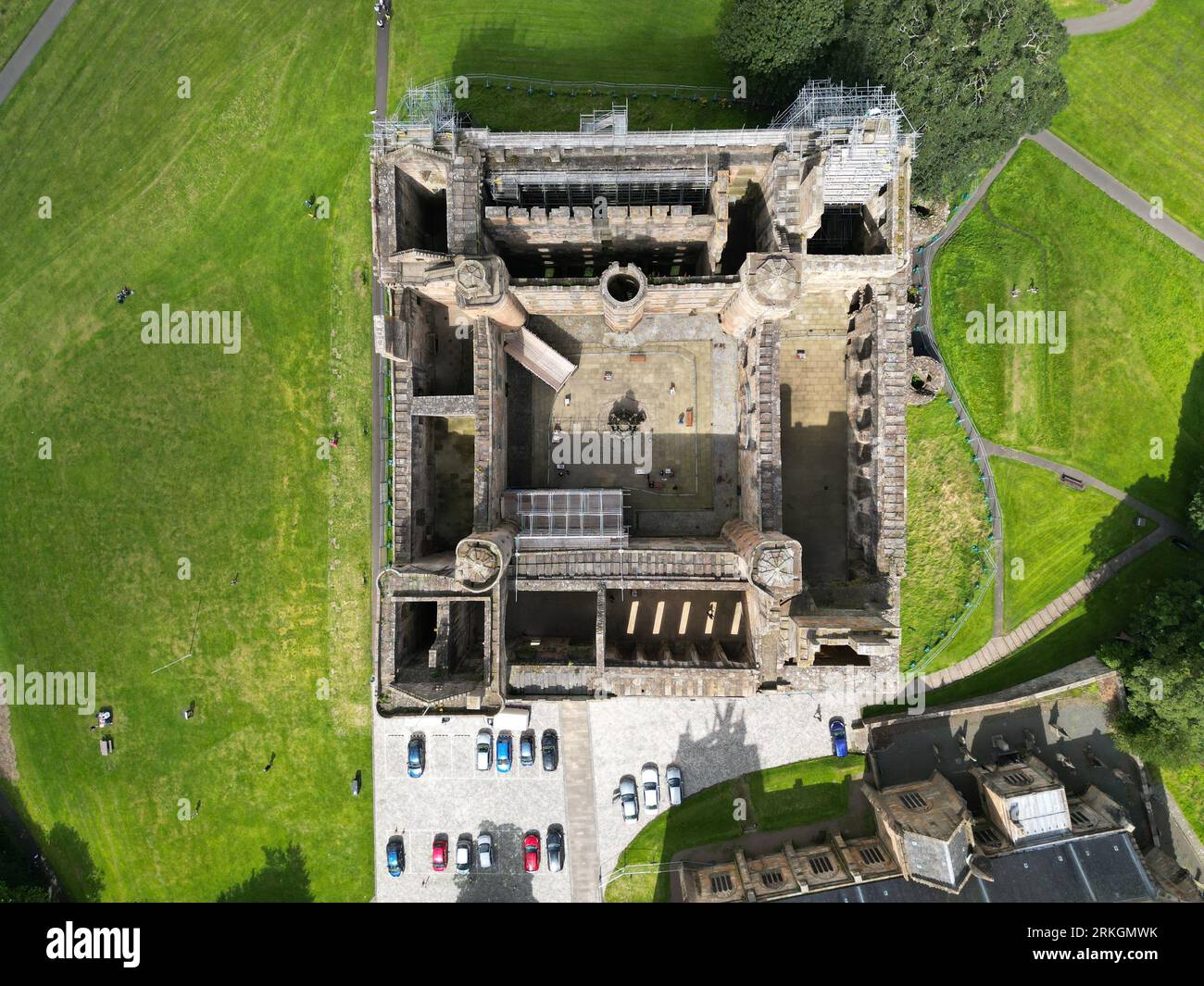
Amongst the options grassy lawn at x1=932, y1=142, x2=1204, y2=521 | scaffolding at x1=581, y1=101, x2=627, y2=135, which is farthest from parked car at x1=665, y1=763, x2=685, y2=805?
scaffolding at x1=581, y1=101, x2=627, y2=135

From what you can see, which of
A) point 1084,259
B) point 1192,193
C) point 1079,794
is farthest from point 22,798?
point 1192,193

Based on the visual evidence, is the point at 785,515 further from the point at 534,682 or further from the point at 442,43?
the point at 442,43

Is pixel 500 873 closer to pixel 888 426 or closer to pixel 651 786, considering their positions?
pixel 651 786

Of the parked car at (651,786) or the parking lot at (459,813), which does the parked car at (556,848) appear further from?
the parked car at (651,786)

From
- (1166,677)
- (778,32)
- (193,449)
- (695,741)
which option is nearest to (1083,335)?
(1166,677)

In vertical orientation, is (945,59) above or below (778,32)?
below

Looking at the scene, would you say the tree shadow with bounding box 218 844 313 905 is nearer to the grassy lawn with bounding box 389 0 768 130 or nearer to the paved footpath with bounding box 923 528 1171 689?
the paved footpath with bounding box 923 528 1171 689
